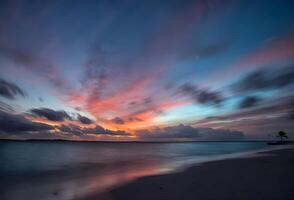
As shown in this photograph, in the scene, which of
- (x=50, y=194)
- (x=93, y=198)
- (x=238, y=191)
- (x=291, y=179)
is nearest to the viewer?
(x=238, y=191)

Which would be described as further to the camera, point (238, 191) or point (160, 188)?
point (160, 188)

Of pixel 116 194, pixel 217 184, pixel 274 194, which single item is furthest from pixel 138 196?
pixel 274 194

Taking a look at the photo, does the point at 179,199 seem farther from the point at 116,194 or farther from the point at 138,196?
the point at 116,194

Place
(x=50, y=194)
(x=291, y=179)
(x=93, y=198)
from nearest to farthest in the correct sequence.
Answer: (x=93, y=198) < (x=291, y=179) < (x=50, y=194)

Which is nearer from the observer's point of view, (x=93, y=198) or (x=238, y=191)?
(x=238, y=191)

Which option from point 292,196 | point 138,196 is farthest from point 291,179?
point 138,196

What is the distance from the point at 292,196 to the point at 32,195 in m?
14.1

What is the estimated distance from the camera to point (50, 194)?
1198 centimetres

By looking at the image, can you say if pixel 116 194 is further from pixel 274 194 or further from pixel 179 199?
pixel 274 194

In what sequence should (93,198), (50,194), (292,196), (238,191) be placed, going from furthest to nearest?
(50,194) → (93,198) → (238,191) → (292,196)

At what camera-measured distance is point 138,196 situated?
945 centimetres

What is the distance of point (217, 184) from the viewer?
1080 centimetres

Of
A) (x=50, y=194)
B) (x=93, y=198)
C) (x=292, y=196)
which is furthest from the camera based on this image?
(x=50, y=194)

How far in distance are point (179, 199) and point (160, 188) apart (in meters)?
2.30
